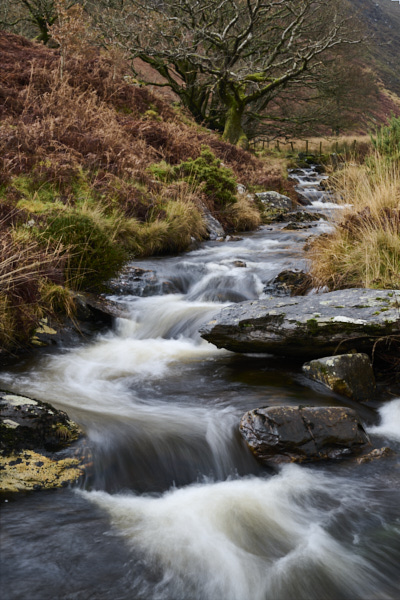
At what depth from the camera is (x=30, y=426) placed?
9.84 feet

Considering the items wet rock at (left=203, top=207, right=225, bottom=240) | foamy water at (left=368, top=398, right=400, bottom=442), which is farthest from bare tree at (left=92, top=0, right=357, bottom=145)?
foamy water at (left=368, top=398, right=400, bottom=442)

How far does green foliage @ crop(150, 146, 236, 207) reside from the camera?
10.3m

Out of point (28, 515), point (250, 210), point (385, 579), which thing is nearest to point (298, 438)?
point (385, 579)

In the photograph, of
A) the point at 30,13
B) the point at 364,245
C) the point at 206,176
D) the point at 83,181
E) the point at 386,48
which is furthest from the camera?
the point at 386,48

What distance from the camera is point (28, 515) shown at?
8.24 ft

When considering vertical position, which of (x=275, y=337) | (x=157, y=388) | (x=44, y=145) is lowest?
(x=157, y=388)

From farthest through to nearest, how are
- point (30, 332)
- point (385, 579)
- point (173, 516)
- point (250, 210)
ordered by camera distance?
point (250, 210) < point (30, 332) < point (173, 516) < point (385, 579)

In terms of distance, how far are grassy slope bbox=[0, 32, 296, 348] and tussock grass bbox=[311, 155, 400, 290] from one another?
111 inches

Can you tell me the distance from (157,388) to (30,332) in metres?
1.56

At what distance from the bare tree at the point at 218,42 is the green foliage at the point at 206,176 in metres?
6.39

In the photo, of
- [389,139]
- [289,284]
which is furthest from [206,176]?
[289,284]

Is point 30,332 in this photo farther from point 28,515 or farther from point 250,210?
point 250,210

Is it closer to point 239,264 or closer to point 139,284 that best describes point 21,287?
point 139,284

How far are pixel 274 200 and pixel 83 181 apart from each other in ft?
21.1
